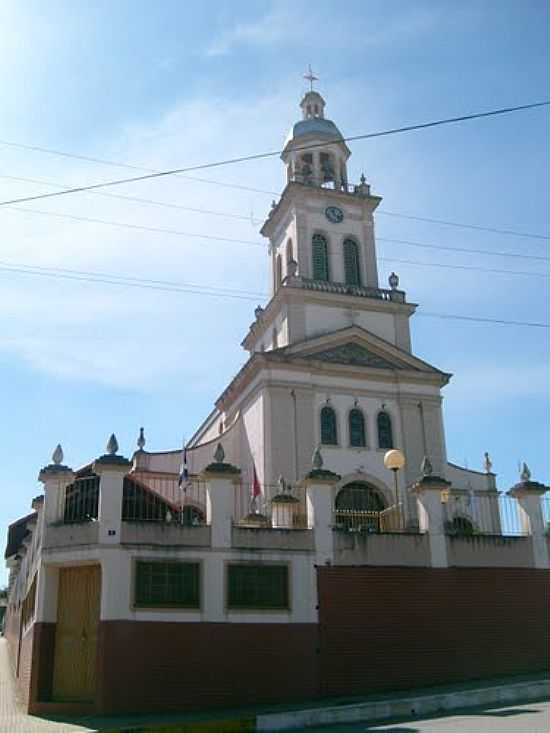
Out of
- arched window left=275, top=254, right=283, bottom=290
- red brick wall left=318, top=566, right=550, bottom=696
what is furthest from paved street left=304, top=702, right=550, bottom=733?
arched window left=275, top=254, right=283, bottom=290

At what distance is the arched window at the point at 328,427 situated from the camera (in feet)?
94.1

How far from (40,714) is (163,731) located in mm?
3402

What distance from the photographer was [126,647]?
14.3 meters

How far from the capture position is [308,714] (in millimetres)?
13156

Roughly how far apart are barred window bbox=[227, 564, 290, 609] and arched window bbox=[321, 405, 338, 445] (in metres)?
13.0

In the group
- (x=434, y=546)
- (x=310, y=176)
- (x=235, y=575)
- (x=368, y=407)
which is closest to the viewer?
(x=235, y=575)

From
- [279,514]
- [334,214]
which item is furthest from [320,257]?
[279,514]

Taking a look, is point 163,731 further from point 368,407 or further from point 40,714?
point 368,407

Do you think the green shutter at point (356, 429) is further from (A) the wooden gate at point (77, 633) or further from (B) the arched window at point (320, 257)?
(A) the wooden gate at point (77, 633)

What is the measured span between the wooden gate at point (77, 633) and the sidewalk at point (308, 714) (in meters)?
0.84

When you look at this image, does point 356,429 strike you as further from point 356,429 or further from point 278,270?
point 278,270

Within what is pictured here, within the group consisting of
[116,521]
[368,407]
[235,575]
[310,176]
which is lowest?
[235,575]

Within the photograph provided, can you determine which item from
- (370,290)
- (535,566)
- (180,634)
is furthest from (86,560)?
(370,290)

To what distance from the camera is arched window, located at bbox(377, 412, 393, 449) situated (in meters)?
29.5
